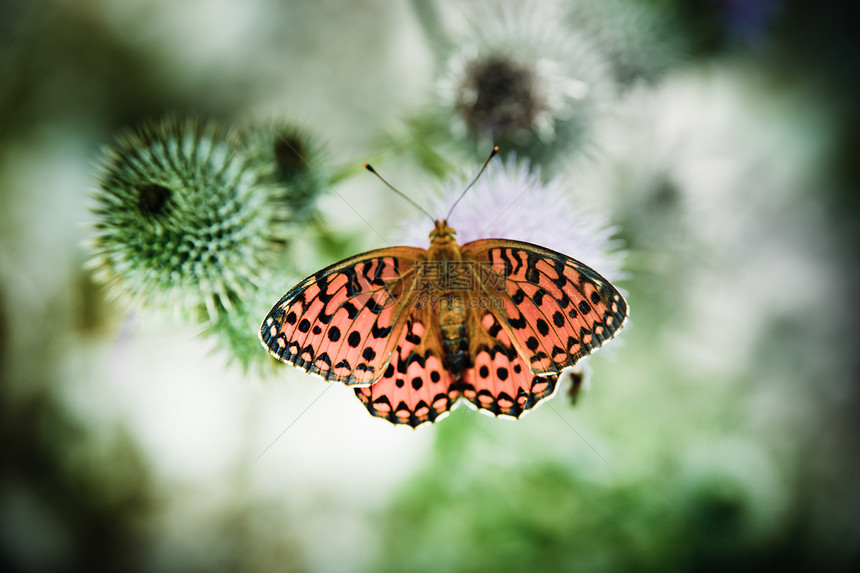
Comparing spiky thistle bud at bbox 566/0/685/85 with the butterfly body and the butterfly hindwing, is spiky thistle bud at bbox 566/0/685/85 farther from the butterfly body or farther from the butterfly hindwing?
the butterfly hindwing

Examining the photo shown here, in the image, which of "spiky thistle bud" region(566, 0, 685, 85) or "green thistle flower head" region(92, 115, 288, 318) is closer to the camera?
"green thistle flower head" region(92, 115, 288, 318)

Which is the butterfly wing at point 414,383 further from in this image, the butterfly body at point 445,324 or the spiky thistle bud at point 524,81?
the spiky thistle bud at point 524,81

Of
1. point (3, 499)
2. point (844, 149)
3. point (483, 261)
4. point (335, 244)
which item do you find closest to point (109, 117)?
point (335, 244)

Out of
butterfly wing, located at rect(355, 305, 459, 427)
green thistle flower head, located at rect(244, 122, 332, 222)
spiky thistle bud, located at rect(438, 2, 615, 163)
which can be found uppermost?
spiky thistle bud, located at rect(438, 2, 615, 163)

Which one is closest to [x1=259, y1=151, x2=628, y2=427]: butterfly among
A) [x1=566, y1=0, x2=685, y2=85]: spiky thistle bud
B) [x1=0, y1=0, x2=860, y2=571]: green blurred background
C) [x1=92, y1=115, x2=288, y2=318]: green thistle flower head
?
[x1=92, y1=115, x2=288, y2=318]: green thistle flower head

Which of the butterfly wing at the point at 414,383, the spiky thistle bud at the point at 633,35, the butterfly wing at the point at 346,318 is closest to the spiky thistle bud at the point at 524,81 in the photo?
the spiky thistle bud at the point at 633,35

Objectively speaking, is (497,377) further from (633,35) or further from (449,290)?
(633,35)

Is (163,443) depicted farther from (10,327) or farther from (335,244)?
(335,244)
